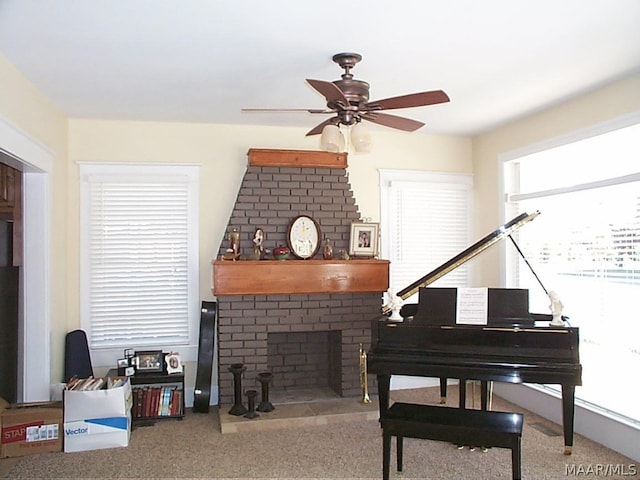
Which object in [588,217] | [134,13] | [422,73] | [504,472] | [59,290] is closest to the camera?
[134,13]

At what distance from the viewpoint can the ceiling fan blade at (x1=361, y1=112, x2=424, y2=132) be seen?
10.6 ft

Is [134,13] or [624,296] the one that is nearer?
[134,13]

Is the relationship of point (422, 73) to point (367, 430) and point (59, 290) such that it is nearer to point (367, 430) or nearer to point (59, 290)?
point (367, 430)

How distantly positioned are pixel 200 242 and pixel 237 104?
1415 millimetres

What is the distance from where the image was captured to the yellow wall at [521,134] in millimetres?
3901

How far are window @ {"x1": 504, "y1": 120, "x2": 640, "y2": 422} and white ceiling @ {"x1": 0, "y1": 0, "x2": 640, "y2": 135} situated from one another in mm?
598

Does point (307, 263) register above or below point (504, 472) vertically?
above

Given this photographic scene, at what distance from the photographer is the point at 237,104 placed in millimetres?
4441

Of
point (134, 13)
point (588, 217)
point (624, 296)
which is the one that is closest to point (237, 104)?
point (134, 13)

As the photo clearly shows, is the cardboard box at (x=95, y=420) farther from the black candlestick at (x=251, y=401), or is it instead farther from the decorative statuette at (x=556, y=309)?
the decorative statuette at (x=556, y=309)

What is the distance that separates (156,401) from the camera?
4.62m

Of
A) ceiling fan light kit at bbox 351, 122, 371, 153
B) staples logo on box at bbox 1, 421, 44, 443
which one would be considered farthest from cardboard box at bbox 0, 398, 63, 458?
ceiling fan light kit at bbox 351, 122, 371, 153

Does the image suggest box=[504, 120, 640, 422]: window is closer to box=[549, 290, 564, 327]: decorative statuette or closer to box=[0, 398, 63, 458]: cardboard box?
box=[549, 290, 564, 327]: decorative statuette

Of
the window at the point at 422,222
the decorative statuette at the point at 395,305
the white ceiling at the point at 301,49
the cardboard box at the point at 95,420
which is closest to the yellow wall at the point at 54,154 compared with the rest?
the white ceiling at the point at 301,49
